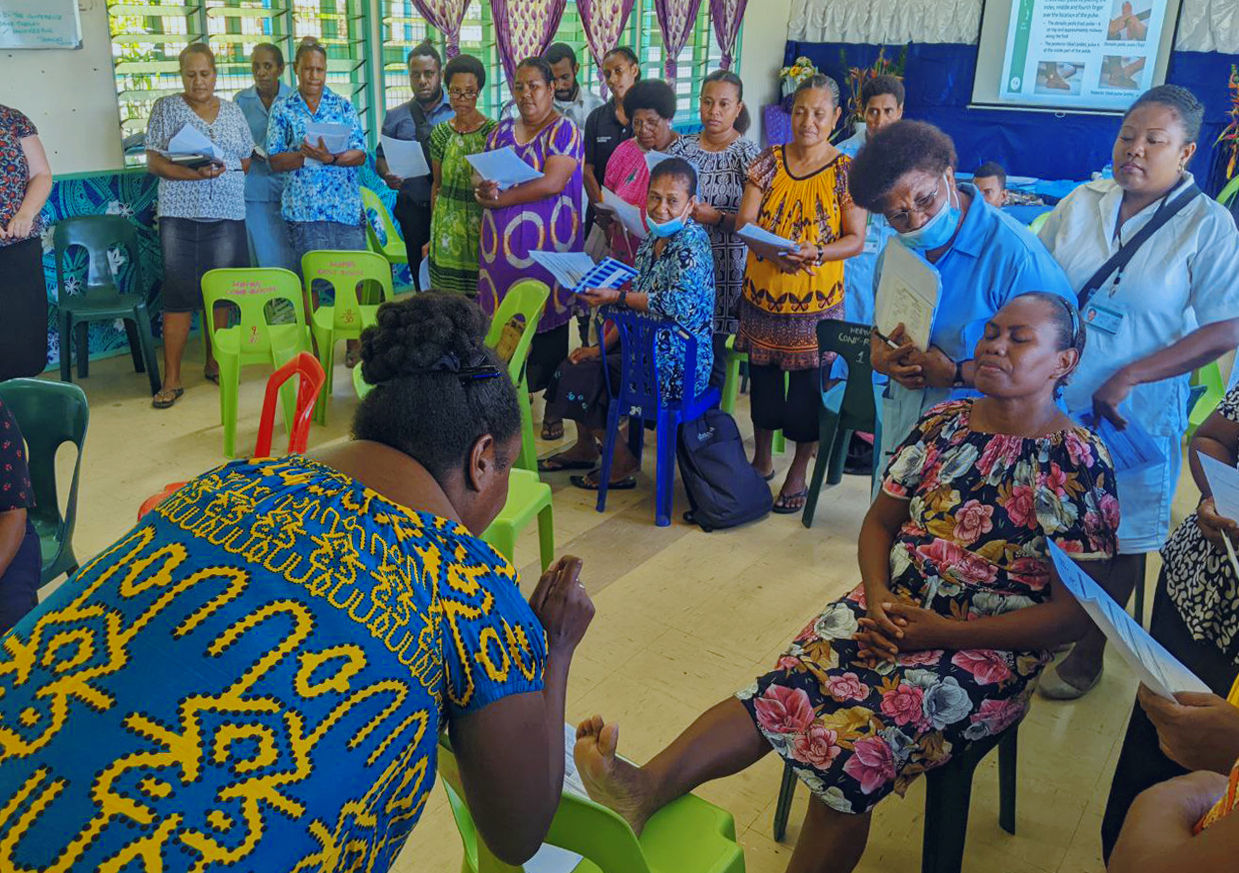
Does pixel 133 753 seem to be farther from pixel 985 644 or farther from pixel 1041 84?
pixel 1041 84

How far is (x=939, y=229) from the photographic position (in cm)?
254

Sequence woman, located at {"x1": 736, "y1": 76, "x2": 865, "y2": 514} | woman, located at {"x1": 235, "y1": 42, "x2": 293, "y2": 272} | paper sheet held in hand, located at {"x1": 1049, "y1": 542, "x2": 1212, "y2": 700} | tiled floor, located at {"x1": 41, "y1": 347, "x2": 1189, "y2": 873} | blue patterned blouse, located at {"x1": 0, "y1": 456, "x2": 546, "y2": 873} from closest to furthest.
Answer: blue patterned blouse, located at {"x1": 0, "y1": 456, "x2": 546, "y2": 873} → paper sheet held in hand, located at {"x1": 1049, "y1": 542, "x2": 1212, "y2": 700} → tiled floor, located at {"x1": 41, "y1": 347, "x2": 1189, "y2": 873} → woman, located at {"x1": 736, "y1": 76, "x2": 865, "y2": 514} → woman, located at {"x1": 235, "y1": 42, "x2": 293, "y2": 272}

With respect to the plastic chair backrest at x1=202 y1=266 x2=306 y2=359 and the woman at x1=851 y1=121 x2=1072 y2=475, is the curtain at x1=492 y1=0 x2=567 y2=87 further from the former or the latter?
the woman at x1=851 y1=121 x2=1072 y2=475

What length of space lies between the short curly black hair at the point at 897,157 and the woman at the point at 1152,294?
1.57ft

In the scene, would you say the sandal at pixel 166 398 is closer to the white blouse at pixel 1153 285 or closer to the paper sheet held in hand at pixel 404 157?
the paper sheet held in hand at pixel 404 157

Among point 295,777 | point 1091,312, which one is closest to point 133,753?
point 295,777

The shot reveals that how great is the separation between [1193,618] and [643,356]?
2.10 metres

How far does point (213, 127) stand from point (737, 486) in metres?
3.18

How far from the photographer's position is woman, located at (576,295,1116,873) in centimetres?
193

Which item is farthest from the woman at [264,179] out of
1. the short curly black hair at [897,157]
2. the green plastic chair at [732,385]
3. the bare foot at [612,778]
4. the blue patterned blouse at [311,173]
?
the bare foot at [612,778]

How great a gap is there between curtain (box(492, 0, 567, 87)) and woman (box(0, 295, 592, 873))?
21.9 ft

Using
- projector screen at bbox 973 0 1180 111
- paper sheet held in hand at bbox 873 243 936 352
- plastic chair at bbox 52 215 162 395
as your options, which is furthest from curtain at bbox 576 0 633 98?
paper sheet held in hand at bbox 873 243 936 352

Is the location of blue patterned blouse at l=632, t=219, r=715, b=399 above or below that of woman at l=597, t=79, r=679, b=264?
below

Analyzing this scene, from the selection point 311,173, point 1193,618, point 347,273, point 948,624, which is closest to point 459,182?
point 347,273
